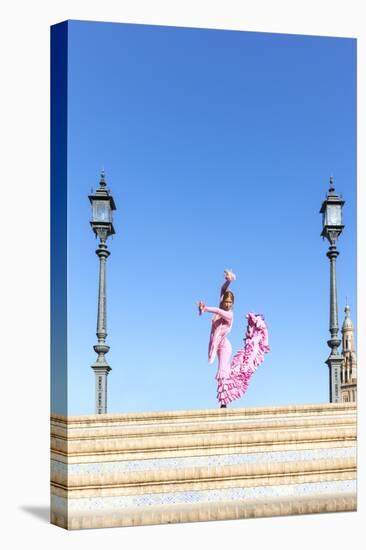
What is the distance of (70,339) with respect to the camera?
1538 centimetres

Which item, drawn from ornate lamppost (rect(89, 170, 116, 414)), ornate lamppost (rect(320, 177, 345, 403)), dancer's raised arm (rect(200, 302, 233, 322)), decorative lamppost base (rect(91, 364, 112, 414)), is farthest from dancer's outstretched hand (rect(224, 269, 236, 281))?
decorative lamppost base (rect(91, 364, 112, 414))

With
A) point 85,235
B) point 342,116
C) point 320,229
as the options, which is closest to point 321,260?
point 320,229

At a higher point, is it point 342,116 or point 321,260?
point 342,116

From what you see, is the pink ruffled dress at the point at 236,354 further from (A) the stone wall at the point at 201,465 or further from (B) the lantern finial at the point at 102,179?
(B) the lantern finial at the point at 102,179

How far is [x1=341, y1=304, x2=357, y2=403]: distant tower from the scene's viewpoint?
651 inches

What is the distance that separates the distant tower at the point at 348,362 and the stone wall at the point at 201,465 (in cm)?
12

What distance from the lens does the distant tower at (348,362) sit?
16.5 metres

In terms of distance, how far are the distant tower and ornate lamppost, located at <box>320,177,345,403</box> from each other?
7 centimetres

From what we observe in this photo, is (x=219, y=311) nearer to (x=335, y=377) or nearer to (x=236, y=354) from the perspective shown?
(x=236, y=354)

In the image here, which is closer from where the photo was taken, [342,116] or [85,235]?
[85,235]

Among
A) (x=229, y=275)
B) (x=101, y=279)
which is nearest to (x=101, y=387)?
(x=101, y=279)

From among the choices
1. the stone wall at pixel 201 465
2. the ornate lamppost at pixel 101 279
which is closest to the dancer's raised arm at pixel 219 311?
the stone wall at pixel 201 465

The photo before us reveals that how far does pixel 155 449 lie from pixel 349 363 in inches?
87.6

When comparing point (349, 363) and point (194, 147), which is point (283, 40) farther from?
point (349, 363)
